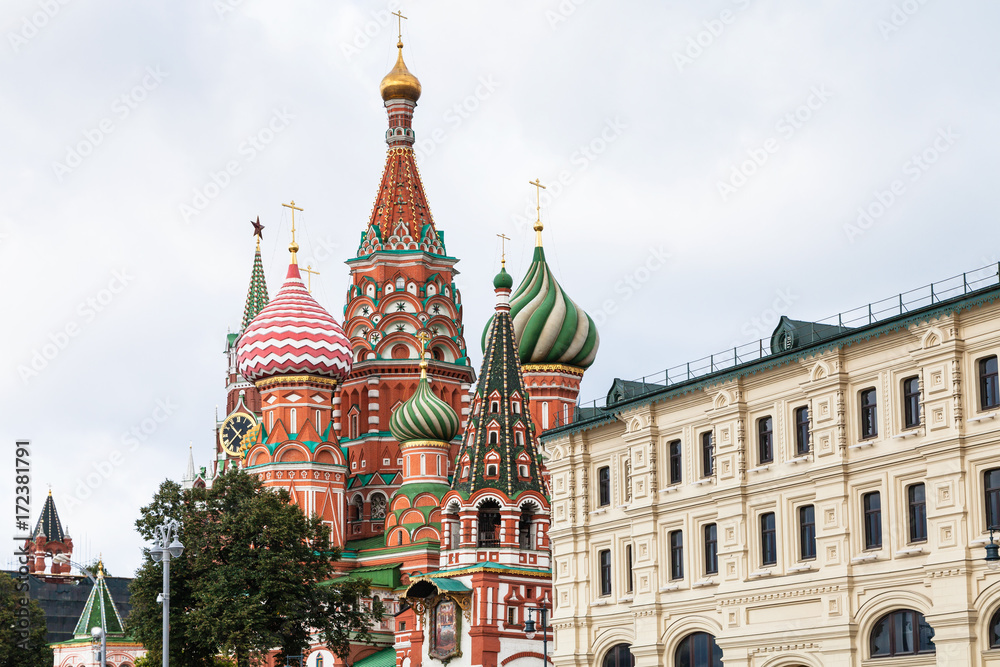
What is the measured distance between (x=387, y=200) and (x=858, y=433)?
44326mm

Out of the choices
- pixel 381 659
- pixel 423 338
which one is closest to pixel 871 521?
pixel 381 659

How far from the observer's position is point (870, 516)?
3700cm

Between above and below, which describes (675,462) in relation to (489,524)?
above

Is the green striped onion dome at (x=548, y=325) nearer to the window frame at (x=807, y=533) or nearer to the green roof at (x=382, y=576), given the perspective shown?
the green roof at (x=382, y=576)

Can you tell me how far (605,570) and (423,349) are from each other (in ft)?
94.6

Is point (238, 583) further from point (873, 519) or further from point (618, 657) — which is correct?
point (873, 519)

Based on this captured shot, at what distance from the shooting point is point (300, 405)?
71.6 m

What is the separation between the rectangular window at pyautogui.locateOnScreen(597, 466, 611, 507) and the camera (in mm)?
46844

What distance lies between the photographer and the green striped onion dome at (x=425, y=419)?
69.8 m

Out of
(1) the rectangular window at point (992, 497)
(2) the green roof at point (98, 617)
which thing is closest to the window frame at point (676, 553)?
(1) the rectangular window at point (992, 497)

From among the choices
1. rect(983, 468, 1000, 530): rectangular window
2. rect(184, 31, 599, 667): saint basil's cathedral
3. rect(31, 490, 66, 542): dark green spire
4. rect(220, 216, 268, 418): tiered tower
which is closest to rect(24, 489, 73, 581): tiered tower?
rect(31, 490, 66, 542): dark green spire

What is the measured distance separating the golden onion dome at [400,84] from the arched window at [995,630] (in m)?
51.6

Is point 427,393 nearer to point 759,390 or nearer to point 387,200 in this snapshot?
point 387,200

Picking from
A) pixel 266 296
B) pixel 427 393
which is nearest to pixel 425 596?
A: pixel 427 393
